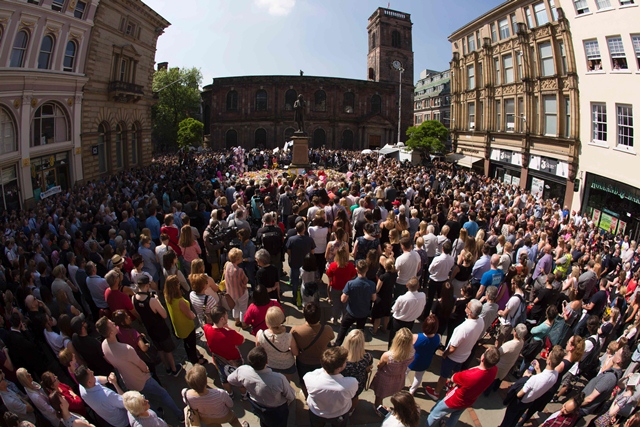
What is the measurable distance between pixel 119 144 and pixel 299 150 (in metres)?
12.6

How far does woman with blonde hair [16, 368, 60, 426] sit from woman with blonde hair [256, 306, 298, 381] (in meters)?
2.36

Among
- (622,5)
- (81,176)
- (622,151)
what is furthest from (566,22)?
(81,176)

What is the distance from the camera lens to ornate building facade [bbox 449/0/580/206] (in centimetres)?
2061

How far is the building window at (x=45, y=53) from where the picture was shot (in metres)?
18.0

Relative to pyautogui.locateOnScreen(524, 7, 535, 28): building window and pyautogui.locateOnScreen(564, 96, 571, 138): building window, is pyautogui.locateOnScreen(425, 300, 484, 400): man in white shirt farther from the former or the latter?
pyautogui.locateOnScreen(524, 7, 535, 28): building window

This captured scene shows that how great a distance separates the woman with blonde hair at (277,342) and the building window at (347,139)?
54790 millimetres

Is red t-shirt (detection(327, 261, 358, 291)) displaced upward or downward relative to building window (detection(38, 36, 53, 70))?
downward

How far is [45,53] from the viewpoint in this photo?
59.9ft

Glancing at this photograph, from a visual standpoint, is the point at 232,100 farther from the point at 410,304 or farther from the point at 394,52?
the point at 410,304

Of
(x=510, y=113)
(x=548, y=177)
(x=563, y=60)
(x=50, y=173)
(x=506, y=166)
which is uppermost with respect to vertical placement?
(x=563, y=60)

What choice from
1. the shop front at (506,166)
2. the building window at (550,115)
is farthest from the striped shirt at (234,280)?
the shop front at (506,166)

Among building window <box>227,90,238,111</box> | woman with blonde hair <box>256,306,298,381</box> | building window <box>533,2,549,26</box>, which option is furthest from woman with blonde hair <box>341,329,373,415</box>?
building window <box>227,90,238,111</box>

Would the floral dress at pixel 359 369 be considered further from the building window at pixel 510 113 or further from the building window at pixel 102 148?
the building window at pixel 510 113

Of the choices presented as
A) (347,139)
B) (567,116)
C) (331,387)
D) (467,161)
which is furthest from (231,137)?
(331,387)
